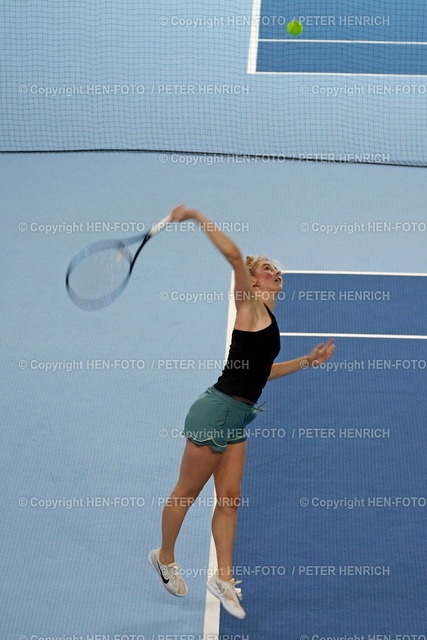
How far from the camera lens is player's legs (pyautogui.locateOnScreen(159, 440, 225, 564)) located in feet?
18.7

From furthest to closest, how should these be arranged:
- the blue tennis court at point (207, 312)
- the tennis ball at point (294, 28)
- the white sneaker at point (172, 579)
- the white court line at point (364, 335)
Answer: the tennis ball at point (294, 28), the white court line at point (364, 335), the blue tennis court at point (207, 312), the white sneaker at point (172, 579)

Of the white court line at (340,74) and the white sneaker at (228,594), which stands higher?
the white court line at (340,74)

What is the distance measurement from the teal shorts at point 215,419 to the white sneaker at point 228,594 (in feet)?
2.88

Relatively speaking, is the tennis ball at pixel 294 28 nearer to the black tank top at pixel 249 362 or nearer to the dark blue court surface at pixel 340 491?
the dark blue court surface at pixel 340 491

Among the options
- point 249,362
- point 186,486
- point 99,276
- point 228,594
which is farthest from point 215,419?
point 99,276

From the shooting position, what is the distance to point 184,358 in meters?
8.42

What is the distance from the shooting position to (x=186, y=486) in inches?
231

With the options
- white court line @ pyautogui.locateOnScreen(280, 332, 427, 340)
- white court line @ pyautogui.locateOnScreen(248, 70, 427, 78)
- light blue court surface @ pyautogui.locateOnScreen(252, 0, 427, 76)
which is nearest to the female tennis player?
white court line @ pyautogui.locateOnScreen(280, 332, 427, 340)

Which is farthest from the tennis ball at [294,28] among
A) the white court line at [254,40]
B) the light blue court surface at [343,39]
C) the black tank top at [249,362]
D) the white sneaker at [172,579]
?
the white sneaker at [172,579]

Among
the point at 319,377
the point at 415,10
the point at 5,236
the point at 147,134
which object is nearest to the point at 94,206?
the point at 5,236

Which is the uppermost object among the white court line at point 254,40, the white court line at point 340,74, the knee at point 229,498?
the white court line at point 254,40

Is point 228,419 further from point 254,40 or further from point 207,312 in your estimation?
point 254,40

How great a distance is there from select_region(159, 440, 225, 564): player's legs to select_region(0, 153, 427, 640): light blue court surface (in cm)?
44

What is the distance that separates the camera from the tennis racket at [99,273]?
240 inches
